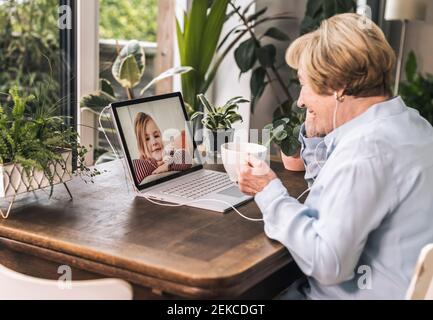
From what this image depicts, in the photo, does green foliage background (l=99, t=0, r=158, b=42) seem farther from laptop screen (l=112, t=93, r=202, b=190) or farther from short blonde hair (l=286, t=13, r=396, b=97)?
short blonde hair (l=286, t=13, r=396, b=97)

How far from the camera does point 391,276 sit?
4.50ft

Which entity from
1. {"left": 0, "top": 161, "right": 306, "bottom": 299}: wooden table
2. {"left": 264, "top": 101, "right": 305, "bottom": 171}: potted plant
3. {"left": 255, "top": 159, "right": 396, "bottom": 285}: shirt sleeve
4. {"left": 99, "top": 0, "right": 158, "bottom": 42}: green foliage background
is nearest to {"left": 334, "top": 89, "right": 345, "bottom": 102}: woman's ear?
{"left": 255, "top": 159, "right": 396, "bottom": 285}: shirt sleeve

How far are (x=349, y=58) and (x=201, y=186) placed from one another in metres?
0.63

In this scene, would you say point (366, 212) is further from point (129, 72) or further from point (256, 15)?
point (256, 15)

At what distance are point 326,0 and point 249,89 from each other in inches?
24.7

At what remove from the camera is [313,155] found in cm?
186

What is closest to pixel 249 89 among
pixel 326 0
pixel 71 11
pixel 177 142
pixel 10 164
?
pixel 326 0

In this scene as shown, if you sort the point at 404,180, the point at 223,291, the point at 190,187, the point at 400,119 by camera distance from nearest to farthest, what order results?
the point at 223,291
the point at 404,180
the point at 400,119
the point at 190,187

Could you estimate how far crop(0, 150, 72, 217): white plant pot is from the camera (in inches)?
59.1

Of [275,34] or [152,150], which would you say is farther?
[275,34]

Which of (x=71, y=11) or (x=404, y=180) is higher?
(x=71, y=11)

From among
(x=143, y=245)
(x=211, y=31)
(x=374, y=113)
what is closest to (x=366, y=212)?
(x=374, y=113)

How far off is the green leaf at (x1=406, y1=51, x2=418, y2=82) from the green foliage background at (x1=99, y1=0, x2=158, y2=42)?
2.00m

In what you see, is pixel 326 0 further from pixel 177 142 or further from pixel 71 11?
pixel 177 142
